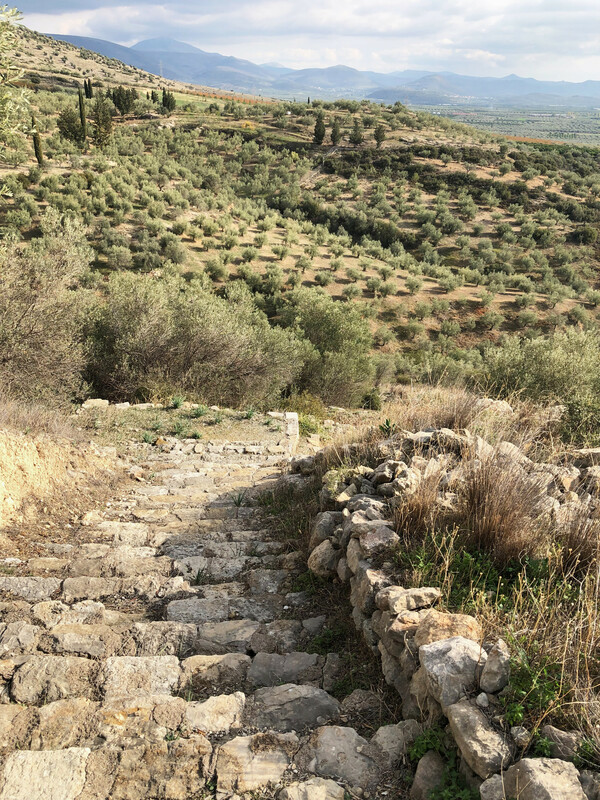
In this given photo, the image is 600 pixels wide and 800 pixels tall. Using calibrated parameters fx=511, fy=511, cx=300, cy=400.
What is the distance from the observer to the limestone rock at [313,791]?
2379 mm

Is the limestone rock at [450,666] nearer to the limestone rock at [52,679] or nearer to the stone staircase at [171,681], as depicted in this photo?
the stone staircase at [171,681]

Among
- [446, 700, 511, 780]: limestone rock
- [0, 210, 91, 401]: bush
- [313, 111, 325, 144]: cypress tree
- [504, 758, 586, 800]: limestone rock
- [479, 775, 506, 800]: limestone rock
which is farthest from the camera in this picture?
[313, 111, 325, 144]: cypress tree

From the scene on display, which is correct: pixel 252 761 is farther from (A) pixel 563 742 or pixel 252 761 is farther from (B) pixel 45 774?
(A) pixel 563 742

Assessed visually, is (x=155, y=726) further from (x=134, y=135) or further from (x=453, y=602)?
(x=134, y=135)

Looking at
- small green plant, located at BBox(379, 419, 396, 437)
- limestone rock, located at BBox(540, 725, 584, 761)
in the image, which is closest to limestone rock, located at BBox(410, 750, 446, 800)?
limestone rock, located at BBox(540, 725, 584, 761)

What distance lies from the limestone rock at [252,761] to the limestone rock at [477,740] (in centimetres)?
85

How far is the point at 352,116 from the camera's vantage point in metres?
66.9

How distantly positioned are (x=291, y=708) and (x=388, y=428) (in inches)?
171

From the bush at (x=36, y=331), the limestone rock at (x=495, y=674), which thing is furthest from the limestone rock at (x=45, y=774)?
the bush at (x=36, y=331)

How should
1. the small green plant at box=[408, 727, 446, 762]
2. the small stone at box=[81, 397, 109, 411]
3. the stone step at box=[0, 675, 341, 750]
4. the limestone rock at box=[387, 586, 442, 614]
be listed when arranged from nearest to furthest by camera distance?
the small green plant at box=[408, 727, 446, 762] < the stone step at box=[0, 675, 341, 750] < the limestone rock at box=[387, 586, 442, 614] < the small stone at box=[81, 397, 109, 411]

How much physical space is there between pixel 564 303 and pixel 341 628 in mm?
37184

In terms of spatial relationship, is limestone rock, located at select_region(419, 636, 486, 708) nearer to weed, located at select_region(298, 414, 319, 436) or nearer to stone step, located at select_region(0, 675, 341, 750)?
stone step, located at select_region(0, 675, 341, 750)

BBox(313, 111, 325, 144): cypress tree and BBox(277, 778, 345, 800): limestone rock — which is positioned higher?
BBox(313, 111, 325, 144): cypress tree

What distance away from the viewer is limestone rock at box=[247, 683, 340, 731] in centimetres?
294
